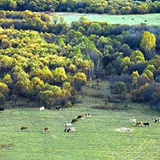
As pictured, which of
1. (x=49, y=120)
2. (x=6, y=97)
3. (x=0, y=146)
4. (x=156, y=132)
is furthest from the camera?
(x=6, y=97)

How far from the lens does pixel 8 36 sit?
276 ft

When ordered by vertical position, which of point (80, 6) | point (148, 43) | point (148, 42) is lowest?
point (148, 43)

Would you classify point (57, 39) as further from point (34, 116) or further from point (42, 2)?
point (34, 116)

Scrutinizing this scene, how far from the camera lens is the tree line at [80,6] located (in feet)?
343

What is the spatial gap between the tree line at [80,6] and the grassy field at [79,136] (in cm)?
4579

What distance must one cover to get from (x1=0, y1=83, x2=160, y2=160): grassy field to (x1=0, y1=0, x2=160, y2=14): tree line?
4579 cm

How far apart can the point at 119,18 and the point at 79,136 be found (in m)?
52.6

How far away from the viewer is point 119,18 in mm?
100000

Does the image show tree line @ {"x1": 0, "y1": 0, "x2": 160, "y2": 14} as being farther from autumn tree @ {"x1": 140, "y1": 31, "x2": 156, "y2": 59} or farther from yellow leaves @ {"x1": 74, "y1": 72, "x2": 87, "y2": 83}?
yellow leaves @ {"x1": 74, "y1": 72, "x2": 87, "y2": 83}

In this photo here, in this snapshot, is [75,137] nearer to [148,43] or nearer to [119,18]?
[148,43]

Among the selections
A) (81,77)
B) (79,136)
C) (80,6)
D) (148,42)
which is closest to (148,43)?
(148,42)

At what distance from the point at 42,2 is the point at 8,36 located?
25.4 metres

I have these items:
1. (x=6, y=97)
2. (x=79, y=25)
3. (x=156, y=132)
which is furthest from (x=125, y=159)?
(x=79, y=25)

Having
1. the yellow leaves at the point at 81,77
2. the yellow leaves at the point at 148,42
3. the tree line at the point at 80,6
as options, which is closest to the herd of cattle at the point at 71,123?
the yellow leaves at the point at 81,77
